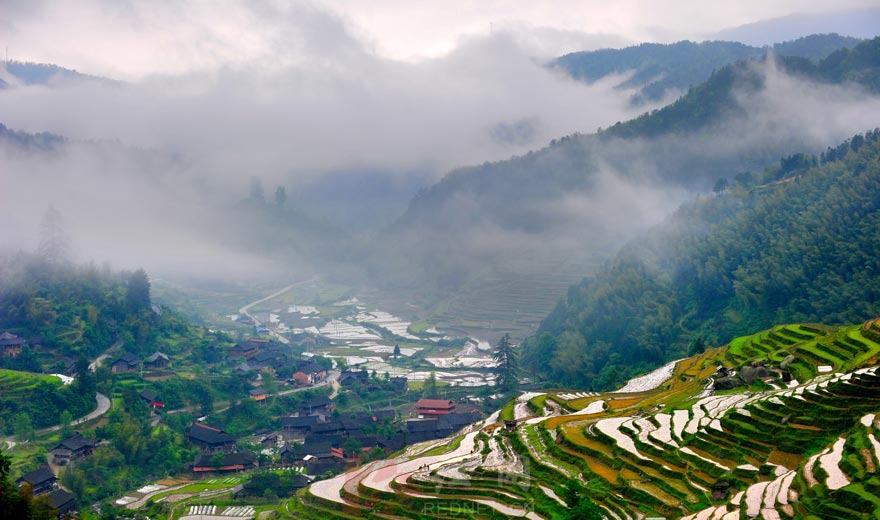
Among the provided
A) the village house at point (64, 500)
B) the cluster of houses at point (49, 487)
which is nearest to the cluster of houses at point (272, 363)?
the cluster of houses at point (49, 487)

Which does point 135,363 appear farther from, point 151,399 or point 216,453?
point 216,453

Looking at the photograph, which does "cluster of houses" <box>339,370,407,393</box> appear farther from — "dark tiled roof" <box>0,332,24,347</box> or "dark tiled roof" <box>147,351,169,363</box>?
"dark tiled roof" <box>0,332,24,347</box>

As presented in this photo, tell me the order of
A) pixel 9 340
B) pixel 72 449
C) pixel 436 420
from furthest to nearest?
pixel 9 340, pixel 436 420, pixel 72 449

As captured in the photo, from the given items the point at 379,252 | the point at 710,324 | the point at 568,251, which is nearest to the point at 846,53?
the point at 568,251

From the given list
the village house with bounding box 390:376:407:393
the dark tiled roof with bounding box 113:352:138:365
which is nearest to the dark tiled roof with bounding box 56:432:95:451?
the dark tiled roof with bounding box 113:352:138:365

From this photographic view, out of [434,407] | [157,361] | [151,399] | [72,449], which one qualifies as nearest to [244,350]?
[157,361]

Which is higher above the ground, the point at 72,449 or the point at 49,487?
the point at 72,449

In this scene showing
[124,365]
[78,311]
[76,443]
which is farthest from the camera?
[78,311]

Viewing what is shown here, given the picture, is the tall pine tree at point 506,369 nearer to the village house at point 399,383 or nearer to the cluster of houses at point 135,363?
the village house at point 399,383
